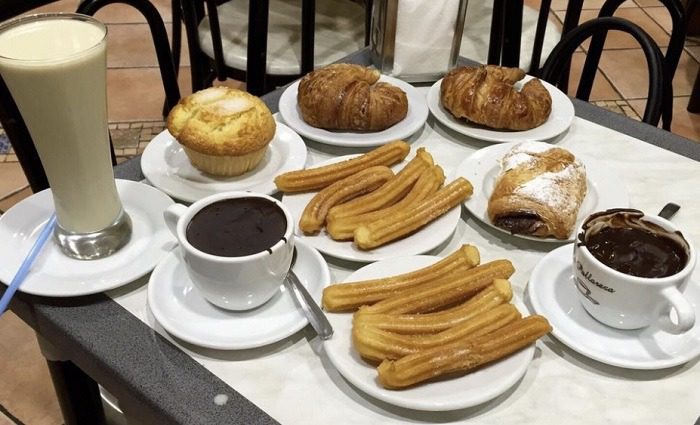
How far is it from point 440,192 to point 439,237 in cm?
7

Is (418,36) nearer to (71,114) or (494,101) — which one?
(494,101)

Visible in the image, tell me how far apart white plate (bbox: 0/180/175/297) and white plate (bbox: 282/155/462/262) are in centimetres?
18

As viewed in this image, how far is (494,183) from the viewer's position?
3.33ft

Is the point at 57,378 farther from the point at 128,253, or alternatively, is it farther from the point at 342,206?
the point at 342,206

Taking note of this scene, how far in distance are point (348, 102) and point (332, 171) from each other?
180 mm

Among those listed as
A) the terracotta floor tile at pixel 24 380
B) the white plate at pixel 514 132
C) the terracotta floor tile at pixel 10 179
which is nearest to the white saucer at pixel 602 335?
the white plate at pixel 514 132

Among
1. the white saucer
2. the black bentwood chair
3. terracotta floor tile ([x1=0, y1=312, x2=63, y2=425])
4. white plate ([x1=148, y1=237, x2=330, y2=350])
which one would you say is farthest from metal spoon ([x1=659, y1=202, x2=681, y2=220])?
terracotta floor tile ([x1=0, y1=312, x2=63, y2=425])

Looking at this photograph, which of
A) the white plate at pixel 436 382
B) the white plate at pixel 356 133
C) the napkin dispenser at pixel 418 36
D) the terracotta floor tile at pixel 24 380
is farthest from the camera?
the terracotta floor tile at pixel 24 380

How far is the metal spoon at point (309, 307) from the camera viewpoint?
75cm

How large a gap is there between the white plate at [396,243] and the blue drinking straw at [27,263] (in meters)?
0.30

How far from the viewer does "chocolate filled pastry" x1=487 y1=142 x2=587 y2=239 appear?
91 centimetres

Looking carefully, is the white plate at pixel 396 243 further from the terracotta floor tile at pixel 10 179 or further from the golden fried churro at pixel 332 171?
the terracotta floor tile at pixel 10 179

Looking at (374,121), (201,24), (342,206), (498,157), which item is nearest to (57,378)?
(342,206)

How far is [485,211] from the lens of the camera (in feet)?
3.18
